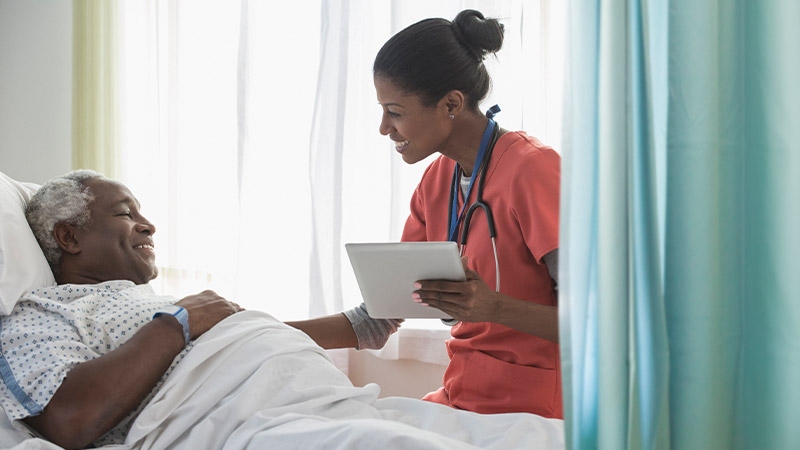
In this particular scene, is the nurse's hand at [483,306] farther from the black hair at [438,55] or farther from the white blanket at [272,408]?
the black hair at [438,55]

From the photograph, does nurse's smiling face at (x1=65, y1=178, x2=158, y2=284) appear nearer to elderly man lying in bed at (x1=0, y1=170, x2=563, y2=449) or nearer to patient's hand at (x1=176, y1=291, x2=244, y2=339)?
elderly man lying in bed at (x1=0, y1=170, x2=563, y2=449)

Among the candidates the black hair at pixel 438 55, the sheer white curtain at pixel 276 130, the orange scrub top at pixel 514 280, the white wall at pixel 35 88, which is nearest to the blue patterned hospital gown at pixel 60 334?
the orange scrub top at pixel 514 280

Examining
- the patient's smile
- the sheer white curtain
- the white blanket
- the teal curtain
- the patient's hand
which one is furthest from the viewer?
the sheer white curtain

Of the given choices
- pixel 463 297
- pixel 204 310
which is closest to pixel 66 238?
pixel 204 310

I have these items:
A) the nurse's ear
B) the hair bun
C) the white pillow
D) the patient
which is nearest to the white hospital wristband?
the patient

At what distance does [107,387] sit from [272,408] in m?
0.30

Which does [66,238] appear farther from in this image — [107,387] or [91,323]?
[107,387]

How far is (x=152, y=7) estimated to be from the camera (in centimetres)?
345

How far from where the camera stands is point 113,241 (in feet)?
6.11

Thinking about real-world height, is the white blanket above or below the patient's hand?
below

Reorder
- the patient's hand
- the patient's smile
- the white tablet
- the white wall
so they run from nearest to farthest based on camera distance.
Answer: the white tablet, the patient's hand, the patient's smile, the white wall

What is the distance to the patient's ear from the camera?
6.04 ft

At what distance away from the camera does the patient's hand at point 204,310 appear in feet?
5.25

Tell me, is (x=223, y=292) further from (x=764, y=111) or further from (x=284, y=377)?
(x=764, y=111)
